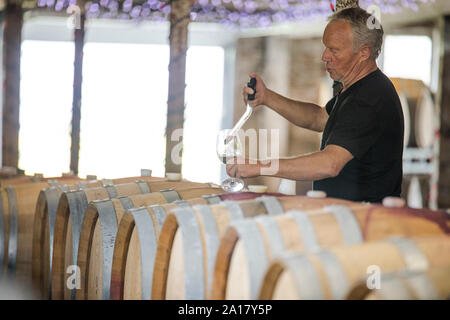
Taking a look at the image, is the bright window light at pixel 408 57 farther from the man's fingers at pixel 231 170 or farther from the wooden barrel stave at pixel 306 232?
the wooden barrel stave at pixel 306 232

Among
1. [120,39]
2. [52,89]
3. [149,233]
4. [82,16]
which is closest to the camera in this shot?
[149,233]

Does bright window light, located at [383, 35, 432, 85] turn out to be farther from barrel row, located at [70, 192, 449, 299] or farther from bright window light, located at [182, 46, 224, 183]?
barrel row, located at [70, 192, 449, 299]

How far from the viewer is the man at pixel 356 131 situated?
2062 mm

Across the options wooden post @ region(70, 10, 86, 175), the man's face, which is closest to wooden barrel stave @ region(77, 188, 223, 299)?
the man's face

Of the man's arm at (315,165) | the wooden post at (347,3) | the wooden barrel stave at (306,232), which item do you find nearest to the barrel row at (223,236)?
the wooden barrel stave at (306,232)

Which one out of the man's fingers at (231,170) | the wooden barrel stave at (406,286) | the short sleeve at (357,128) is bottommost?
the wooden barrel stave at (406,286)

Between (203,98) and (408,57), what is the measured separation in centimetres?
352

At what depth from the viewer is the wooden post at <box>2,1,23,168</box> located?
4652mm

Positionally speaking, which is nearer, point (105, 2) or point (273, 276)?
point (273, 276)

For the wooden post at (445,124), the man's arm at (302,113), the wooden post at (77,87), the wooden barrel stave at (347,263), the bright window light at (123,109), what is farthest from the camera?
the bright window light at (123,109)

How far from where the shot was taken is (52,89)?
36.2 feet

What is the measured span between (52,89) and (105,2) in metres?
4.09
